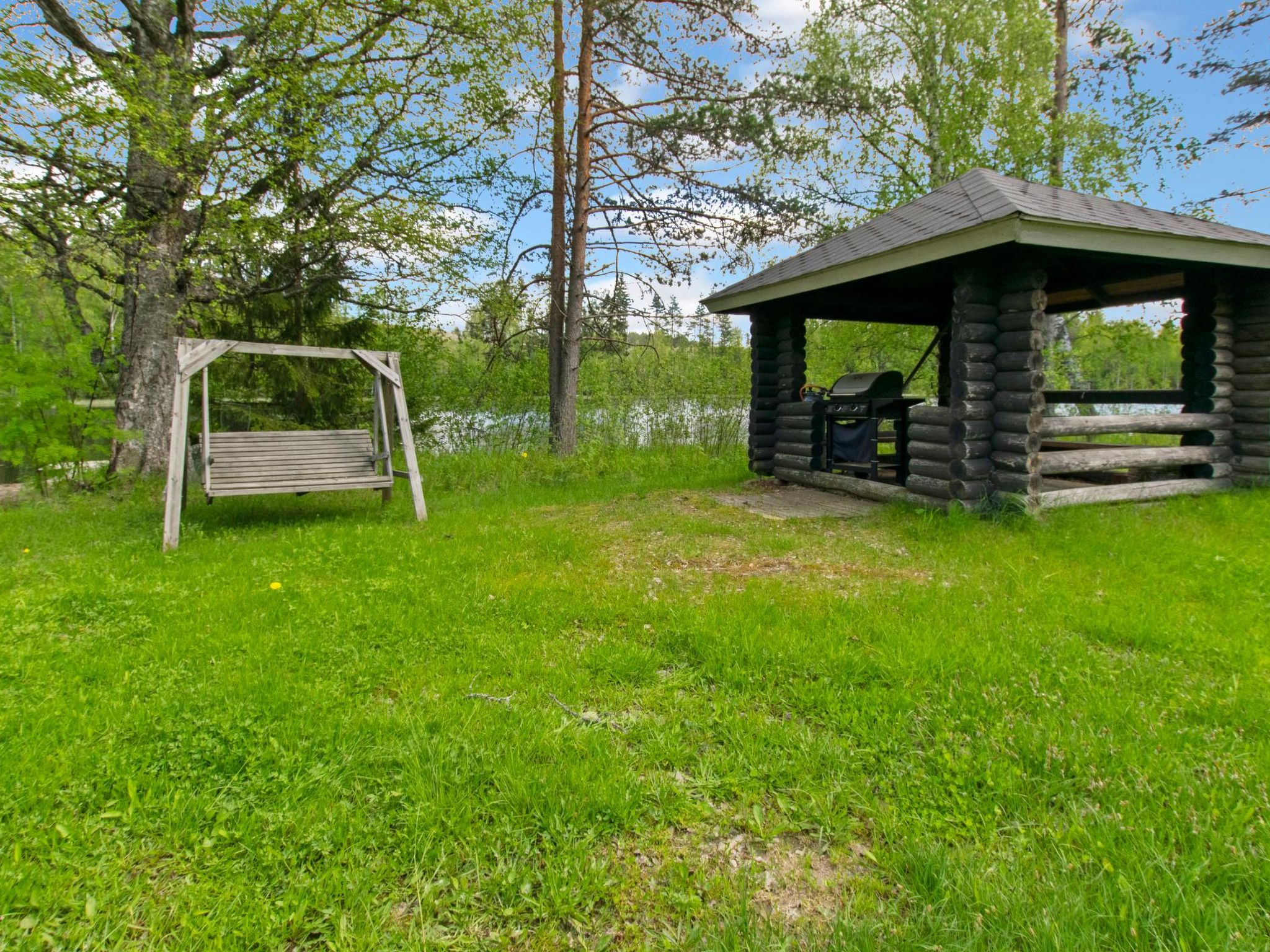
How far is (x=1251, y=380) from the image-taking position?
675 centimetres

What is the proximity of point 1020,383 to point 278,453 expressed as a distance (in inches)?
276

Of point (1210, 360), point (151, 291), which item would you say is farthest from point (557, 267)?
point (1210, 360)

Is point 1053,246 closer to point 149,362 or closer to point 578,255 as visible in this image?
point 578,255

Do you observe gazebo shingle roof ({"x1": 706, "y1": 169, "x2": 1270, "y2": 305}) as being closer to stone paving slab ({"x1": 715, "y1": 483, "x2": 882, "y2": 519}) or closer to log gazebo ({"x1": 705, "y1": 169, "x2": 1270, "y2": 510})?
log gazebo ({"x1": 705, "y1": 169, "x2": 1270, "y2": 510})

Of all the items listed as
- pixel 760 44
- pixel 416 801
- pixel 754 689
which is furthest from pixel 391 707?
pixel 760 44

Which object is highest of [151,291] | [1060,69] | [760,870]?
[1060,69]

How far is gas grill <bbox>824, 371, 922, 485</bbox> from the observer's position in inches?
283

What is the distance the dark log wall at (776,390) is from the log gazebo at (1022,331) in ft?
0.08

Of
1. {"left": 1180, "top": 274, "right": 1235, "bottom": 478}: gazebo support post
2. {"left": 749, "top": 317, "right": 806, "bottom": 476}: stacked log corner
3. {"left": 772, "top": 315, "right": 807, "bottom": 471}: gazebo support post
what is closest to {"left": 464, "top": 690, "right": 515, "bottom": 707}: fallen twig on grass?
{"left": 772, "top": 315, "right": 807, "bottom": 471}: gazebo support post

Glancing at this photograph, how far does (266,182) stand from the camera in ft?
29.3

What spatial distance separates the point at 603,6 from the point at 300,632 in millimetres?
10701

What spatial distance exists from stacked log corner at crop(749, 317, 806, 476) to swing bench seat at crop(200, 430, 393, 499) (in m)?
5.04

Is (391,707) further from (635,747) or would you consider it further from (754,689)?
(754,689)

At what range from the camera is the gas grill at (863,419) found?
7.19 m
